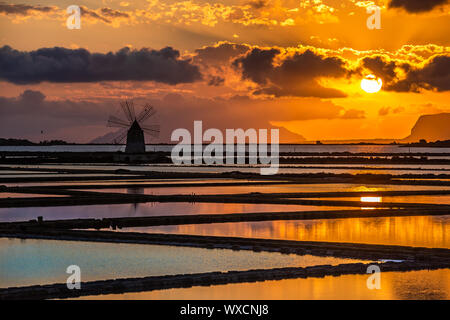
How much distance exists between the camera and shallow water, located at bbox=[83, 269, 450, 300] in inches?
411

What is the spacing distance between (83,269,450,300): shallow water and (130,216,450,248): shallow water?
3968 millimetres

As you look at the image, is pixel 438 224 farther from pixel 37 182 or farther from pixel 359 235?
pixel 37 182

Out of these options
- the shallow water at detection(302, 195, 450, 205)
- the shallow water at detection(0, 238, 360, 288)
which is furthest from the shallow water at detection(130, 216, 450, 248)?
the shallow water at detection(302, 195, 450, 205)

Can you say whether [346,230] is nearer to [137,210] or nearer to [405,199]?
[137,210]

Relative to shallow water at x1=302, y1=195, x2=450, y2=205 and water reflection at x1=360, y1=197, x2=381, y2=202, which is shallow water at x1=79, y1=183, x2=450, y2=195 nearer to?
shallow water at x1=302, y1=195, x2=450, y2=205

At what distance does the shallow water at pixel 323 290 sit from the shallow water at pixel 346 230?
397 cm

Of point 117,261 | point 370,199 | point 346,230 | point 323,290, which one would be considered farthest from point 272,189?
point 323,290

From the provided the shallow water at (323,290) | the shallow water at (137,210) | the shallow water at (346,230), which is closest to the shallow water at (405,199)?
the shallow water at (137,210)

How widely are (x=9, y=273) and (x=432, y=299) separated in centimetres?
696

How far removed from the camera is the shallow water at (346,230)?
16.0 metres
